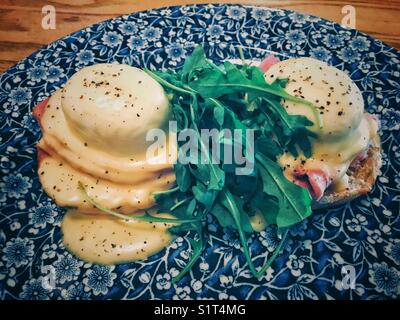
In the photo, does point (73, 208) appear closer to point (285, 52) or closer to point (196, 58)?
point (196, 58)

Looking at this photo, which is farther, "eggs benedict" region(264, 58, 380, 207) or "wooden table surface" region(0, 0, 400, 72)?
"wooden table surface" region(0, 0, 400, 72)

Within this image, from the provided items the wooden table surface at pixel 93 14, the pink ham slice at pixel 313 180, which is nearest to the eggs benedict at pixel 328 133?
the pink ham slice at pixel 313 180

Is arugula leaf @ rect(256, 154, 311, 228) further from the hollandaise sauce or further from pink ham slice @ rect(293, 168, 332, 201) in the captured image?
the hollandaise sauce

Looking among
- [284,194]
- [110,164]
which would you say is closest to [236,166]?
[284,194]

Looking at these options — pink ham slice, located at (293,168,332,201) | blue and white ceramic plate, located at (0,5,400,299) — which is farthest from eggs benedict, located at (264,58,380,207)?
blue and white ceramic plate, located at (0,5,400,299)

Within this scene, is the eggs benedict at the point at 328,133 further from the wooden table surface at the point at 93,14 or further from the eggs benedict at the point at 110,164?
the wooden table surface at the point at 93,14

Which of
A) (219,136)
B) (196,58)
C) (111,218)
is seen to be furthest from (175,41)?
(111,218)
